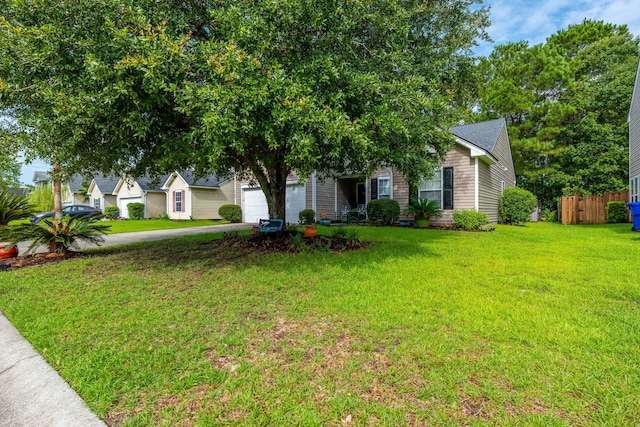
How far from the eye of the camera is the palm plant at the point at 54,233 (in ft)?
22.9

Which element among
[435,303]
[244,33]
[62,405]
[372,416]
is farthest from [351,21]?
[62,405]

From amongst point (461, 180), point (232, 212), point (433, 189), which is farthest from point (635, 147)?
point (232, 212)

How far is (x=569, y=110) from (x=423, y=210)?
52.7 ft

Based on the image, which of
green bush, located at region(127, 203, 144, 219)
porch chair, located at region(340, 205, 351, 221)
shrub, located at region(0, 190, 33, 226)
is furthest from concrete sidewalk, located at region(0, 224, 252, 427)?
green bush, located at region(127, 203, 144, 219)

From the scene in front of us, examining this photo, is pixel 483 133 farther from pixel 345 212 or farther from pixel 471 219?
pixel 345 212

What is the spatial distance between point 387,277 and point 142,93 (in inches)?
182

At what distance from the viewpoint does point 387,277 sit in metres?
5.10

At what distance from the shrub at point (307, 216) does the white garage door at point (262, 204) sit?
3.04ft

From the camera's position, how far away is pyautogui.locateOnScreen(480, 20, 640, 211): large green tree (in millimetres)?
20906

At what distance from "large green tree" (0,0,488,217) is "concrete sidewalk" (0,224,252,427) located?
2.71 metres

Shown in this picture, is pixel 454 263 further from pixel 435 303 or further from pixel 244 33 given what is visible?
pixel 244 33

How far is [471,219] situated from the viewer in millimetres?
12227

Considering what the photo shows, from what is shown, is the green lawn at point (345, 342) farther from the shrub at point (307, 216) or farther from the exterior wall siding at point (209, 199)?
the exterior wall siding at point (209, 199)

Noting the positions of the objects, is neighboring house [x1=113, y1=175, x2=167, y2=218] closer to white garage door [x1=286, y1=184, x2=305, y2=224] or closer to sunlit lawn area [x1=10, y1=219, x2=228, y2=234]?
sunlit lawn area [x1=10, y1=219, x2=228, y2=234]
